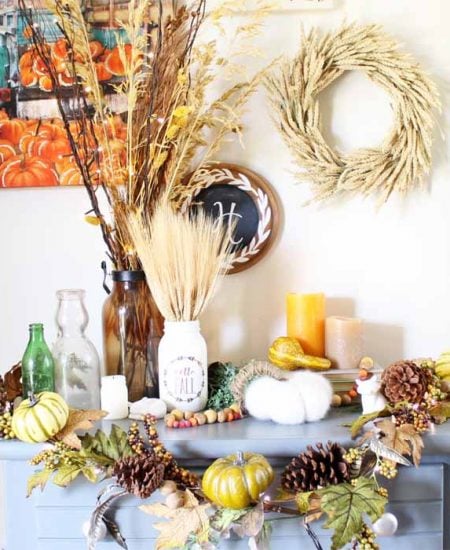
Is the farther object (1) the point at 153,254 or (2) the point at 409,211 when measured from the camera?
(2) the point at 409,211

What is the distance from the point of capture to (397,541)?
90cm

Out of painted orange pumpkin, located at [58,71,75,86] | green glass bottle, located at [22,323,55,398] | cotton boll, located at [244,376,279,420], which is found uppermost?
painted orange pumpkin, located at [58,71,75,86]

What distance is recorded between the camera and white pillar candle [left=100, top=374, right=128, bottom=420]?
0.96m

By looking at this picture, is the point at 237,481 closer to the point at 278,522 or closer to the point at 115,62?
the point at 278,522

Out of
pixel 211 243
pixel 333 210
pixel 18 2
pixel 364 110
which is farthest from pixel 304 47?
pixel 18 2

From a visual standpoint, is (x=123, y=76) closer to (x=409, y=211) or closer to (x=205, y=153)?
(x=205, y=153)

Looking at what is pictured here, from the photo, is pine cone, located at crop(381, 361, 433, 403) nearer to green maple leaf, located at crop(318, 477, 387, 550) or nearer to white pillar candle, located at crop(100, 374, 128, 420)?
green maple leaf, located at crop(318, 477, 387, 550)

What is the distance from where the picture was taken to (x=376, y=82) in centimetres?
112

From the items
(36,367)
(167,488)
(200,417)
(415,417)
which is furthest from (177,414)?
(415,417)

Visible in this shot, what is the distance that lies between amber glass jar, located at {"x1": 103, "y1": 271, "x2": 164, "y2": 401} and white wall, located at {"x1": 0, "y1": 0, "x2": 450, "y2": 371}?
156 mm

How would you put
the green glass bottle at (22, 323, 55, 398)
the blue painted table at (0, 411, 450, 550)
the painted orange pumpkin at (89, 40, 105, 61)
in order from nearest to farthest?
the blue painted table at (0, 411, 450, 550), the green glass bottle at (22, 323, 55, 398), the painted orange pumpkin at (89, 40, 105, 61)

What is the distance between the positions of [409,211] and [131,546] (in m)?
0.74

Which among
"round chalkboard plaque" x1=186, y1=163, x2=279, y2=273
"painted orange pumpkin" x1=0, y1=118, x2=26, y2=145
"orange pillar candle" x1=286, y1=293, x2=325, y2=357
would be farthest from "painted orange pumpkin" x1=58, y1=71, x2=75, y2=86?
"orange pillar candle" x1=286, y1=293, x2=325, y2=357

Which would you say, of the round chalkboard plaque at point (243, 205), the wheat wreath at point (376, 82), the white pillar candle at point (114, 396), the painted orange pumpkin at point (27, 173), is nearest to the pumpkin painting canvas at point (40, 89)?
the painted orange pumpkin at point (27, 173)
